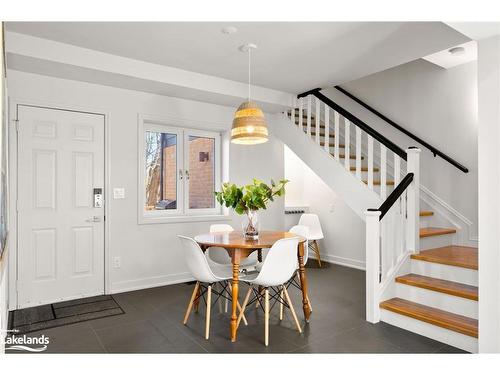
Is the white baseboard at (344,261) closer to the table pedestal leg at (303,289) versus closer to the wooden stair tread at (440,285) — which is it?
the wooden stair tread at (440,285)

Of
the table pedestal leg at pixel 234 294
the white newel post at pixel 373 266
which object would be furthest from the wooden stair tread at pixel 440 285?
the table pedestal leg at pixel 234 294

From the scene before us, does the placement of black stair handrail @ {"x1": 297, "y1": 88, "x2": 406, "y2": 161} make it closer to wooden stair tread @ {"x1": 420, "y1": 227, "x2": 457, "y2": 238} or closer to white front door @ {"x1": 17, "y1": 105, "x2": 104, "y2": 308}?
wooden stair tread @ {"x1": 420, "y1": 227, "x2": 457, "y2": 238}

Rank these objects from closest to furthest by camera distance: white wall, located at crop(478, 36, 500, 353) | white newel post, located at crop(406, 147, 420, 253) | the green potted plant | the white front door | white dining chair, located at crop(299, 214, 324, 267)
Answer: white wall, located at crop(478, 36, 500, 353) < the green potted plant < white newel post, located at crop(406, 147, 420, 253) < the white front door < white dining chair, located at crop(299, 214, 324, 267)

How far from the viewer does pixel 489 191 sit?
2.27m

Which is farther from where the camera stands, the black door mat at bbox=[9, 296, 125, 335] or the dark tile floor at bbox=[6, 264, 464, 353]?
the black door mat at bbox=[9, 296, 125, 335]

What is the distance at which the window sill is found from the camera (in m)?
4.34

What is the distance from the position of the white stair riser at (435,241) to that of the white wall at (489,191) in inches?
57.5

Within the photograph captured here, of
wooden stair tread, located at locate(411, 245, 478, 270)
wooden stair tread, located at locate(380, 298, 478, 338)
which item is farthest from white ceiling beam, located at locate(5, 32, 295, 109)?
wooden stair tread, located at locate(380, 298, 478, 338)

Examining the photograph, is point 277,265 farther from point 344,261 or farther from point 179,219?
point 344,261

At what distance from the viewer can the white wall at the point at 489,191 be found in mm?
2232

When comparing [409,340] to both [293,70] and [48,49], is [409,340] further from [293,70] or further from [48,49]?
[48,49]

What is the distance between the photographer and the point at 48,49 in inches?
128

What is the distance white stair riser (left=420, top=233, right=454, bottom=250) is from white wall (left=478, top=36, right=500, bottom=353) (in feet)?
4.80

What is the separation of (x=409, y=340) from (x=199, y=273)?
5.58ft
